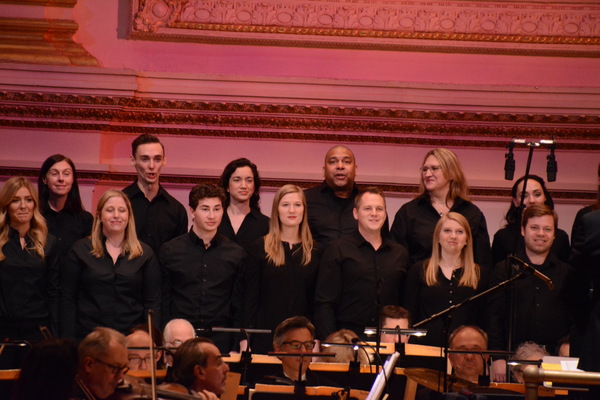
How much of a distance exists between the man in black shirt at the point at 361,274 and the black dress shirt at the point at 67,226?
1.23 metres

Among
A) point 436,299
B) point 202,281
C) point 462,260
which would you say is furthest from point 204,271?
point 462,260

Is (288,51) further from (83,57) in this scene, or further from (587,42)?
(587,42)

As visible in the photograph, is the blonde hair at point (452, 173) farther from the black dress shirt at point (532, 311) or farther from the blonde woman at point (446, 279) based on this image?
the black dress shirt at point (532, 311)

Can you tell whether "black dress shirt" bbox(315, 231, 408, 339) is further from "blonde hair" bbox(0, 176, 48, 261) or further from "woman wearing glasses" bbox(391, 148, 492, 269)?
"blonde hair" bbox(0, 176, 48, 261)

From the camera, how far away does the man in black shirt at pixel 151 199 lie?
18.2ft

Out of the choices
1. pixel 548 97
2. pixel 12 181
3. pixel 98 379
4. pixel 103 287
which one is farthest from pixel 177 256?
pixel 548 97

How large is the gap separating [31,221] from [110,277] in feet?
1.53

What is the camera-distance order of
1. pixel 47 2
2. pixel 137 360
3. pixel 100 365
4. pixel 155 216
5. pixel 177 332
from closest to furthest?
pixel 100 365 < pixel 137 360 < pixel 177 332 < pixel 155 216 < pixel 47 2

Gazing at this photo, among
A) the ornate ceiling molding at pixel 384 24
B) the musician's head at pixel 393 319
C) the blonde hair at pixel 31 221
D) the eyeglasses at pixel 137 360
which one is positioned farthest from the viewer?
the ornate ceiling molding at pixel 384 24

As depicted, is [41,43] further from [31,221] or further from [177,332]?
[177,332]

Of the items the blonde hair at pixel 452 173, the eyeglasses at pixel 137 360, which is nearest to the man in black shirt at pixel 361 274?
the blonde hair at pixel 452 173

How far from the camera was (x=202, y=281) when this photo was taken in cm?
531

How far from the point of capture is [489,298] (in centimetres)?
530

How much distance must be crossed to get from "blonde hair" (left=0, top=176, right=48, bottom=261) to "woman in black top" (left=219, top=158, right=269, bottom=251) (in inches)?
36.7
